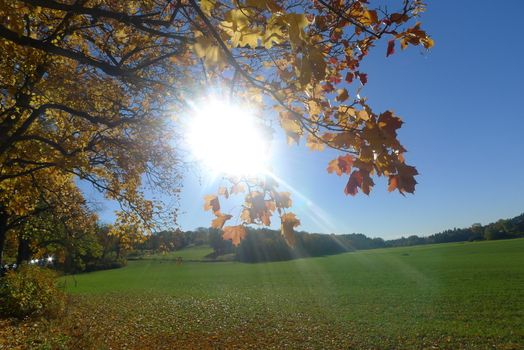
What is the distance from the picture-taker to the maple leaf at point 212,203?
258 centimetres

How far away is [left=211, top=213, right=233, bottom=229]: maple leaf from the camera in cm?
247

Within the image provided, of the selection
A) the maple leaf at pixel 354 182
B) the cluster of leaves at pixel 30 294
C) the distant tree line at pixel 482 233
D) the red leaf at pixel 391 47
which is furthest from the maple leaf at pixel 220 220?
the distant tree line at pixel 482 233

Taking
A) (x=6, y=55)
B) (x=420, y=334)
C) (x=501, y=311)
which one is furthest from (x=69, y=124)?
(x=501, y=311)

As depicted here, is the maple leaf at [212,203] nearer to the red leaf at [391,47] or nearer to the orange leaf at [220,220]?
the orange leaf at [220,220]

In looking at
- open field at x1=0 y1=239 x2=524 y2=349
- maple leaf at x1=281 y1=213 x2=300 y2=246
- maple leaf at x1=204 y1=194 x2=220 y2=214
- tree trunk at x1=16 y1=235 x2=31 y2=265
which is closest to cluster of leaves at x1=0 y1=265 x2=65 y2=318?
open field at x1=0 y1=239 x2=524 y2=349

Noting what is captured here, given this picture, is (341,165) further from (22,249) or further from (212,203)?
(22,249)

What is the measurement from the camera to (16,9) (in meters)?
3.55

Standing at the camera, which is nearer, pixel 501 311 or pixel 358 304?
pixel 501 311

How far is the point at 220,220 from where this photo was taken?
2.49 metres

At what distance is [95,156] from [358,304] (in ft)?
59.7

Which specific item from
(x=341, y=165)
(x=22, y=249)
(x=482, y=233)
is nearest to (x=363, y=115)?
(x=341, y=165)

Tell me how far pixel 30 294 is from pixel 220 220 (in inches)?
714

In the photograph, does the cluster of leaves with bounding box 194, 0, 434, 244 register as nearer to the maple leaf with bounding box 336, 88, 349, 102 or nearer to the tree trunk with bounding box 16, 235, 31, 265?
the maple leaf with bounding box 336, 88, 349, 102

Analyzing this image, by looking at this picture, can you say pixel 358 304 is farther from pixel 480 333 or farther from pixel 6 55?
pixel 6 55
